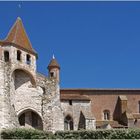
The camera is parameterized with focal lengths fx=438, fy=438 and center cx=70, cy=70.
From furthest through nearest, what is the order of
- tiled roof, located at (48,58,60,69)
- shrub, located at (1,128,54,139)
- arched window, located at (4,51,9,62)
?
tiled roof, located at (48,58,60,69) → arched window, located at (4,51,9,62) → shrub, located at (1,128,54,139)

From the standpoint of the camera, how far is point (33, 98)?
5397cm

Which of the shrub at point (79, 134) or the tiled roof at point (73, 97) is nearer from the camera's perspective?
the shrub at point (79, 134)

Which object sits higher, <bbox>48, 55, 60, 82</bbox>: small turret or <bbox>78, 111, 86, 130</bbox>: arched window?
<bbox>48, 55, 60, 82</bbox>: small turret

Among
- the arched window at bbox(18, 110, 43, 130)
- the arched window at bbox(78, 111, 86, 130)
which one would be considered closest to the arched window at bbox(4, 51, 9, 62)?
the arched window at bbox(18, 110, 43, 130)

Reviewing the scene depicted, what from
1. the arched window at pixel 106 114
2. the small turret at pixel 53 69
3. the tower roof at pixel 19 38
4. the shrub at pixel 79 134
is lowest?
the shrub at pixel 79 134

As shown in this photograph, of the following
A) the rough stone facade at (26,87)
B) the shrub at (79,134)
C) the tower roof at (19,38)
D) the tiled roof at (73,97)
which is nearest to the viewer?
the shrub at (79,134)

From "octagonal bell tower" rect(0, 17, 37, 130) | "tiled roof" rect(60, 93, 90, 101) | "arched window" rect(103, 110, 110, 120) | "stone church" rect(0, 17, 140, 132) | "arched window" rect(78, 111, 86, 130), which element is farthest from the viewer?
"arched window" rect(103, 110, 110, 120)

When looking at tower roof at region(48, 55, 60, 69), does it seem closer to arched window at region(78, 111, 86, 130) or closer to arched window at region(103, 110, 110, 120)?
arched window at region(78, 111, 86, 130)

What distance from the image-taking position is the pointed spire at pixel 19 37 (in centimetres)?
5381

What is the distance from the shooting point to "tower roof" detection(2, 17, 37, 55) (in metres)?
53.5

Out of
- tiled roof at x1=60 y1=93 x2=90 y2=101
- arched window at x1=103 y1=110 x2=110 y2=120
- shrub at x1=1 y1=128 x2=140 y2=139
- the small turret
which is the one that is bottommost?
shrub at x1=1 y1=128 x2=140 y2=139

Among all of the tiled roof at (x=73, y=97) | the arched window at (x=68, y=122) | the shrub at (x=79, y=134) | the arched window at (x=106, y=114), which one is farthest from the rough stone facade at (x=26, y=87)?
the arched window at (x=106, y=114)

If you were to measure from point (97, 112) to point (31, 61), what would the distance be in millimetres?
17497

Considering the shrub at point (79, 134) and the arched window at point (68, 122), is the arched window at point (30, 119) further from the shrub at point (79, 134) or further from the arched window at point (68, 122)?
the shrub at point (79, 134)
